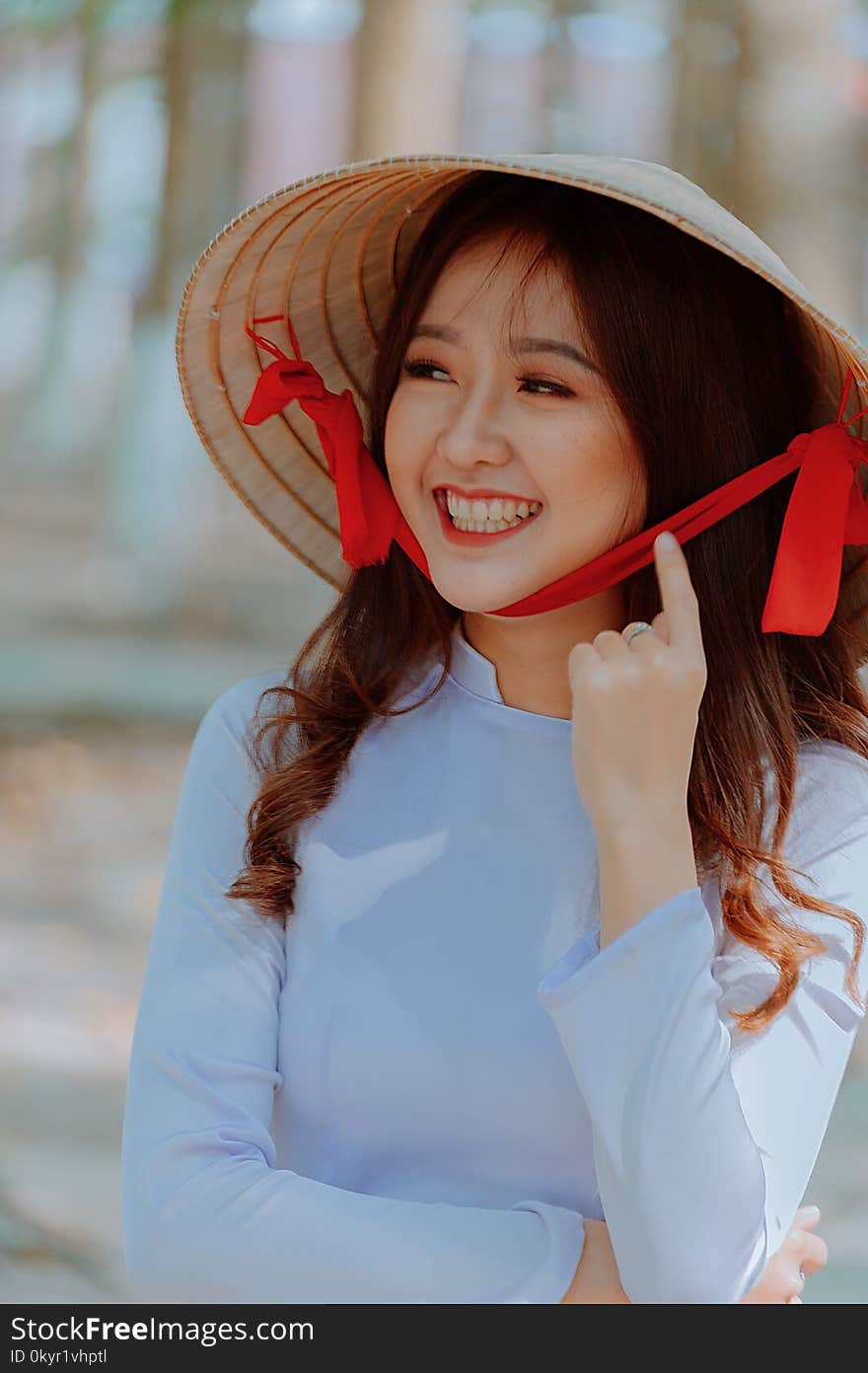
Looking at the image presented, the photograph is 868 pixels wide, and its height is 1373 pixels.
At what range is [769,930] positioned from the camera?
1334 mm

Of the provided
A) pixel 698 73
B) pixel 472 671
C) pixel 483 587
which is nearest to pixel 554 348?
pixel 483 587

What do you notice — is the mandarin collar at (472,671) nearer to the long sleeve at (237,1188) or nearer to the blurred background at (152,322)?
the long sleeve at (237,1188)

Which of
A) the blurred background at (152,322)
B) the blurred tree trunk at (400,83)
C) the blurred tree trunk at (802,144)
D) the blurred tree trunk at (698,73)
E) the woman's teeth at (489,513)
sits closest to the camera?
the woman's teeth at (489,513)

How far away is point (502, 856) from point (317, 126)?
37.7 feet

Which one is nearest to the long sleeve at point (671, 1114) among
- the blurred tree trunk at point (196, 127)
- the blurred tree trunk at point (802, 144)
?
the blurred tree trunk at point (802, 144)

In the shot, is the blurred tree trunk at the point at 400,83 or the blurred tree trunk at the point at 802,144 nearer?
the blurred tree trunk at the point at 802,144

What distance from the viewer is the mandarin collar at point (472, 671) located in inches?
61.0

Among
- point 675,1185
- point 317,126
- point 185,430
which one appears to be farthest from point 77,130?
point 675,1185

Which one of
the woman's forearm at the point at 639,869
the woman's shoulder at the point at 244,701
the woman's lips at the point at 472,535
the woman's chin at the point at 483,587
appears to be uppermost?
the woman's lips at the point at 472,535

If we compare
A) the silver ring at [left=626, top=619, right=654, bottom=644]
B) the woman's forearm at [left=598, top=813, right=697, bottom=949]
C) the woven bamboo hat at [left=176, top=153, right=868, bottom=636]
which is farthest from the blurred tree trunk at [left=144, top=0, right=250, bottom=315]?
the woman's forearm at [left=598, top=813, right=697, bottom=949]

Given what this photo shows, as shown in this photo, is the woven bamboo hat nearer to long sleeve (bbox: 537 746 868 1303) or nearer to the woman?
the woman

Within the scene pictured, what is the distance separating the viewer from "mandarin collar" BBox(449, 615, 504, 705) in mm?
1549

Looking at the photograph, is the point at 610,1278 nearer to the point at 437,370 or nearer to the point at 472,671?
the point at 472,671

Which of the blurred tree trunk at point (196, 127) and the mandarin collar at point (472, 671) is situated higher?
the blurred tree trunk at point (196, 127)
